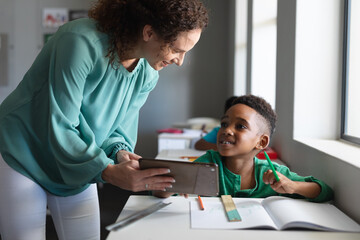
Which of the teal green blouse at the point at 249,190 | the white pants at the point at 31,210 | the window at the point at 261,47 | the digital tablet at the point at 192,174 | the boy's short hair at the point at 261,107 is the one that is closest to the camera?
the digital tablet at the point at 192,174

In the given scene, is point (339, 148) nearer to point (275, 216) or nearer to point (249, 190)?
point (249, 190)

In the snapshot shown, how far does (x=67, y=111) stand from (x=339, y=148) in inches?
41.2

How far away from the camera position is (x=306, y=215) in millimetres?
977

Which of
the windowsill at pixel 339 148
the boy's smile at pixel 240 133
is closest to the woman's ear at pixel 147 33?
the boy's smile at pixel 240 133

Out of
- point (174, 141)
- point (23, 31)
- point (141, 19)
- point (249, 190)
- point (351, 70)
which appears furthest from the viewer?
point (23, 31)

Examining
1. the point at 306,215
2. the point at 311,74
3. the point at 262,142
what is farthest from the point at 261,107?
the point at 306,215

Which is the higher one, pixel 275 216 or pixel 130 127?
pixel 130 127

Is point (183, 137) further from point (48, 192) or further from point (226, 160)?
point (48, 192)

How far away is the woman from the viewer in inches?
39.9

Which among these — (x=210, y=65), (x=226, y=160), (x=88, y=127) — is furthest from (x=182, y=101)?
(x=88, y=127)

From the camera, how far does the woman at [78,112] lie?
1.01 metres

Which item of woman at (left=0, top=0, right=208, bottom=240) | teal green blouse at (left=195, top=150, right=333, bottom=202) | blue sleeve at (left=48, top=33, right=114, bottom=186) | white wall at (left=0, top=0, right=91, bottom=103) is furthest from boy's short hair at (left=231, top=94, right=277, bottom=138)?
white wall at (left=0, top=0, right=91, bottom=103)

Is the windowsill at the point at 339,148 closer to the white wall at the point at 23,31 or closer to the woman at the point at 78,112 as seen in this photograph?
the woman at the point at 78,112

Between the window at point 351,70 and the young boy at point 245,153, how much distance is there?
45 cm
